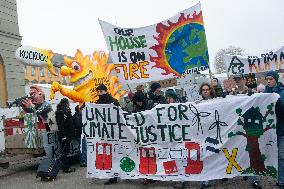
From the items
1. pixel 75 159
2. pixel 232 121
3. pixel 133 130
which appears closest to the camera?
pixel 232 121

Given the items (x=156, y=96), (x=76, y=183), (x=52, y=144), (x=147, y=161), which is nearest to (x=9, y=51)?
(x=52, y=144)

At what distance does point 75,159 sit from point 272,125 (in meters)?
5.93

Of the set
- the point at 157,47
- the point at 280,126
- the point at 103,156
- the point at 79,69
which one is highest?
the point at 79,69

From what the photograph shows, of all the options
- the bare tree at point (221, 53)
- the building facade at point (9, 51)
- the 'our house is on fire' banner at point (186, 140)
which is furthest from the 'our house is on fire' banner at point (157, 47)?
the bare tree at point (221, 53)

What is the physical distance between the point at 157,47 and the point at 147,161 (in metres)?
2.72

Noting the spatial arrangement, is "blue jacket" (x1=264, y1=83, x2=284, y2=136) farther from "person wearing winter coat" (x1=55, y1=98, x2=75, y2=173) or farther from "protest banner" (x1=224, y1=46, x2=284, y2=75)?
"protest banner" (x1=224, y1=46, x2=284, y2=75)

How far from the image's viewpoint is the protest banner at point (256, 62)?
44.2 ft

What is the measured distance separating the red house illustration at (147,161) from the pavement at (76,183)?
292 mm

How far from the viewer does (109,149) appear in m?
7.70

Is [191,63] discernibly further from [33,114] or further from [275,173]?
[33,114]

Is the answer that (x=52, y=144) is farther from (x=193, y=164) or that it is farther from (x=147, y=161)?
(x=193, y=164)

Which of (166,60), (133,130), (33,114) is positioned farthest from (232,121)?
(33,114)

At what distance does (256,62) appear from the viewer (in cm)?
1355

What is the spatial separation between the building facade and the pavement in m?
11.5
